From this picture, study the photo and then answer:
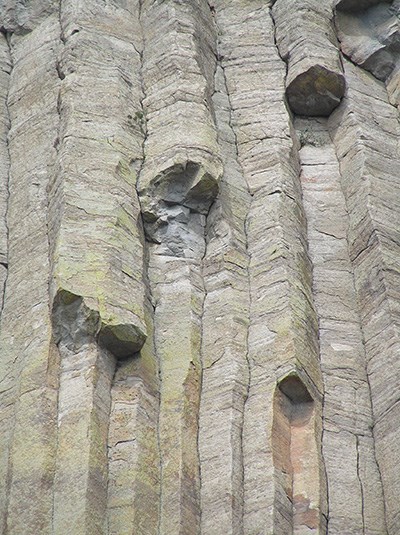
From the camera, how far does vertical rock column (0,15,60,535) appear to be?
44.3 feet

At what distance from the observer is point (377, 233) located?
16.1 m

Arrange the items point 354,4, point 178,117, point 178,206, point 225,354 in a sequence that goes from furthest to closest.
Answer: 1. point 354,4
2. point 178,117
3. point 178,206
4. point 225,354

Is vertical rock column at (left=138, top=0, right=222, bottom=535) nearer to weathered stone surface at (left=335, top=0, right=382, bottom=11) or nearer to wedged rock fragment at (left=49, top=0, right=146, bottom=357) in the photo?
wedged rock fragment at (left=49, top=0, right=146, bottom=357)

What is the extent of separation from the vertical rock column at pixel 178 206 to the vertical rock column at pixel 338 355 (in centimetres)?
122

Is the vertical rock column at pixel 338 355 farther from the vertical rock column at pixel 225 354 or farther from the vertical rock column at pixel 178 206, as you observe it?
the vertical rock column at pixel 178 206

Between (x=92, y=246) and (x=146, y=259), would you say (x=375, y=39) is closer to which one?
(x=146, y=259)

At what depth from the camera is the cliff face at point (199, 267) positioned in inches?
538

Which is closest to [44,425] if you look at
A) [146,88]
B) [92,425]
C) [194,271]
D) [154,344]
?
[92,425]

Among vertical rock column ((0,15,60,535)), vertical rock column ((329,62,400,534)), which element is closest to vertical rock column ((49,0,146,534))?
vertical rock column ((0,15,60,535))

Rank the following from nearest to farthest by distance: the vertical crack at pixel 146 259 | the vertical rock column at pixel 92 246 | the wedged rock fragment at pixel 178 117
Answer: the vertical rock column at pixel 92 246, the vertical crack at pixel 146 259, the wedged rock fragment at pixel 178 117

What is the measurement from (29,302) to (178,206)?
6.02 ft

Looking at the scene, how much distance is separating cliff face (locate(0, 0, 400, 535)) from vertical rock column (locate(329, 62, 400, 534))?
3cm

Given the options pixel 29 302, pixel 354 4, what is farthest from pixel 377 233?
pixel 354 4

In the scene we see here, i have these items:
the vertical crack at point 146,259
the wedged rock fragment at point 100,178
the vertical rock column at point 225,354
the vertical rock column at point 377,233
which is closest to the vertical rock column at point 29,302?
the wedged rock fragment at point 100,178
